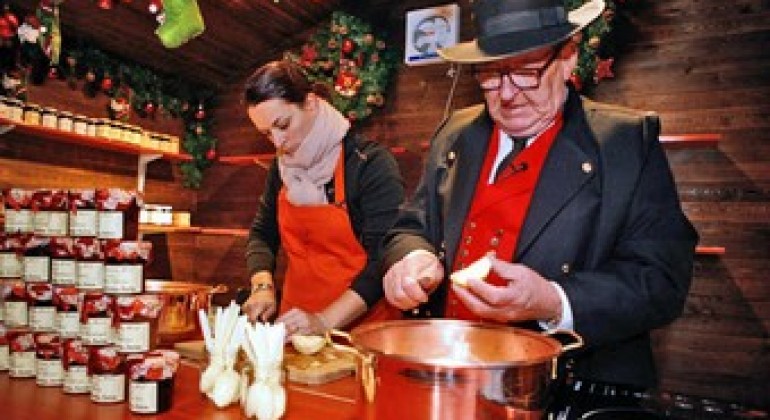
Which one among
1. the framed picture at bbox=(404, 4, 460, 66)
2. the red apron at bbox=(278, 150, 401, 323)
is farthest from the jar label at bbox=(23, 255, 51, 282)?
the framed picture at bbox=(404, 4, 460, 66)

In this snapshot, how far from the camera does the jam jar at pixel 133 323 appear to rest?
1175mm

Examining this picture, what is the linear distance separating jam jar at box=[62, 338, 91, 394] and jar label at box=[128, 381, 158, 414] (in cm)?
15

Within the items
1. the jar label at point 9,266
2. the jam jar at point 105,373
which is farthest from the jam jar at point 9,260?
the jam jar at point 105,373

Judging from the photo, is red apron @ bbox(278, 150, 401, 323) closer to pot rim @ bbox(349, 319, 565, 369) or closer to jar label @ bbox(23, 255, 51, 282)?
jar label @ bbox(23, 255, 51, 282)

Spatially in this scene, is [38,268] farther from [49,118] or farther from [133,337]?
[49,118]

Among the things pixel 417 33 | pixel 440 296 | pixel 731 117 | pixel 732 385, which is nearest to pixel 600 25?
pixel 731 117

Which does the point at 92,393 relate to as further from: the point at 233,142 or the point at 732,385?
the point at 233,142

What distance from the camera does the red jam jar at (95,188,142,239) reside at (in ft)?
4.02

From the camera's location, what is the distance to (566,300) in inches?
49.4

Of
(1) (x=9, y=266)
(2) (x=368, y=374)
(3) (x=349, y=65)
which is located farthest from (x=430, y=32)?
(2) (x=368, y=374)

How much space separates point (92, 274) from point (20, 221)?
0.30m

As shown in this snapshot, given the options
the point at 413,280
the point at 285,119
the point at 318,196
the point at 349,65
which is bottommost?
the point at 413,280

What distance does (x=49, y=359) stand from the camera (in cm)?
129

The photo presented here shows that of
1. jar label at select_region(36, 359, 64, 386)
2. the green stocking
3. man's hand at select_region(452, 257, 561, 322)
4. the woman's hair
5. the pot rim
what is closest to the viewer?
the pot rim
